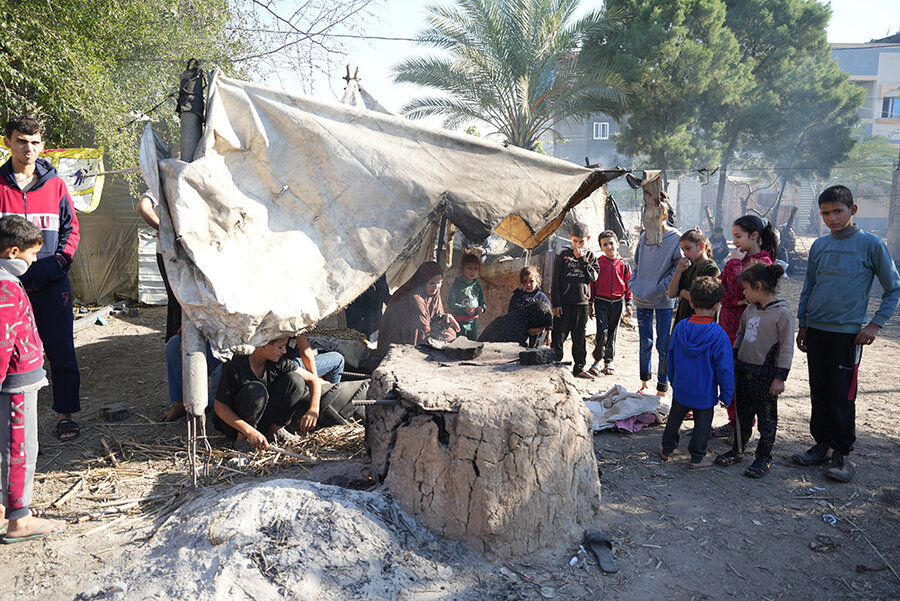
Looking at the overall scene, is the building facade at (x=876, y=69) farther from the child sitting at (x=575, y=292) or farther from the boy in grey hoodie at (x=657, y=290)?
the boy in grey hoodie at (x=657, y=290)

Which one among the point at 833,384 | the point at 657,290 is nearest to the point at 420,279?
the point at 657,290

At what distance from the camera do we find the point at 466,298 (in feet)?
21.1

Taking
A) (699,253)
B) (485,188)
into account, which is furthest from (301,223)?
(699,253)

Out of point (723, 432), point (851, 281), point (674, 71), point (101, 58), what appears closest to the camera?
point (851, 281)

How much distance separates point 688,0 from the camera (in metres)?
20.1

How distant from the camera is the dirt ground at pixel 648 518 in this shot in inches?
117

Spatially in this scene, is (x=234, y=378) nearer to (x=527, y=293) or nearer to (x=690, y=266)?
(x=527, y=293)

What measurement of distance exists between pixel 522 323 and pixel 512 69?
442 inches

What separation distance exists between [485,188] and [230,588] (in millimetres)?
2741

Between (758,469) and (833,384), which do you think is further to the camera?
(758,469)

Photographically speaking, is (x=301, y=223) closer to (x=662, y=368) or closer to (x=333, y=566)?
(x=333, y=566)

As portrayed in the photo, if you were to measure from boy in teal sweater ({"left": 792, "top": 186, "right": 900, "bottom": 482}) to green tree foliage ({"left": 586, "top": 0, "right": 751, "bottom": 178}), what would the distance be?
17.9 meters

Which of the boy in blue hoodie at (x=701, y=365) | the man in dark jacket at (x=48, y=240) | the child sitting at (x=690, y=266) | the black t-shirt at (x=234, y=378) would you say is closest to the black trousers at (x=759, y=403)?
the boy in blue hoodie at (x=701, y=365)

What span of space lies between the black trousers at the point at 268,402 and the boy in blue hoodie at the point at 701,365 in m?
2.80
